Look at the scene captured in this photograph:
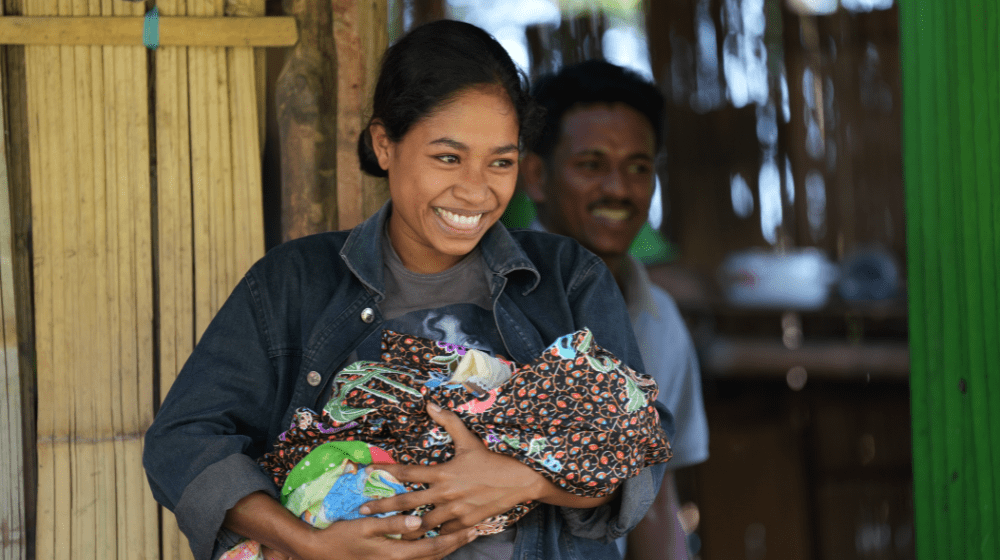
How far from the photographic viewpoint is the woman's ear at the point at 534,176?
10.2 feet

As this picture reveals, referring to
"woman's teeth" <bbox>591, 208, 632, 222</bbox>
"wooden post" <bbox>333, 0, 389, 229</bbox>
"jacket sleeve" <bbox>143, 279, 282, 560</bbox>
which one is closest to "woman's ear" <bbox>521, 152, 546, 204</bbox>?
"woman's teeth" <bbox>591, 208, 632, 222</bbox>

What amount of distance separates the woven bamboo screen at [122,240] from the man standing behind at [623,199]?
3.78 ft

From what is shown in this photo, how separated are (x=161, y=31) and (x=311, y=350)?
112cm

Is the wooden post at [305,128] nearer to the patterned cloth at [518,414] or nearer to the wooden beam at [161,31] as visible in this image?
the wooden beam at [161,31]

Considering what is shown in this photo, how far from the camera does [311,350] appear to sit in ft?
5.79

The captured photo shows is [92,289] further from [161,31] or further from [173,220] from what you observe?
[161,31]

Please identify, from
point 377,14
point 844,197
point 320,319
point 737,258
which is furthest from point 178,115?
point 844,197

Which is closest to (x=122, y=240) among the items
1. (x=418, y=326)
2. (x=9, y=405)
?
(x=9, y=405)

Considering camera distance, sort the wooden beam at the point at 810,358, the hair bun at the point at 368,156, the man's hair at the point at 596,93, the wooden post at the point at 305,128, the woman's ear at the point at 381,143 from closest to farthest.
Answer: the woman's ear at the point at 381,143, the hair bun at the point at 368,156, the wooden post at the point at 305,128, the man's hair at the point at 596,93, the wooden beam at the point at 810,358

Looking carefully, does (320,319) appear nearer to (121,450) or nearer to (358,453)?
(358,453)

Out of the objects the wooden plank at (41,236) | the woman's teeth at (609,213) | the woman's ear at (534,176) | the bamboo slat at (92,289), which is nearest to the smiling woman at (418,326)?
the bamboo slat at (92,289)

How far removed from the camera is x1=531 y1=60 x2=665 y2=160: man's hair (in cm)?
302

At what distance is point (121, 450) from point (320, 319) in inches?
35.6

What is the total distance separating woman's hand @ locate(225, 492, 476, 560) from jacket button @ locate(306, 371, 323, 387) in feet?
0.85
